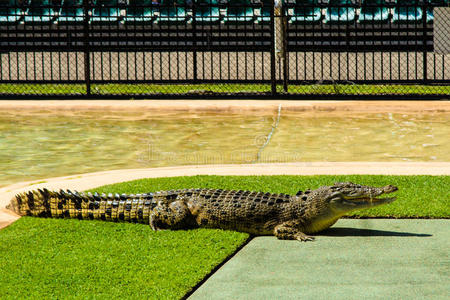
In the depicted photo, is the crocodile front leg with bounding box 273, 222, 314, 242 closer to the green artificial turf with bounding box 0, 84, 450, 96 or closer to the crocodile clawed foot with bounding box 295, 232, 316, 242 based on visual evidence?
the crocodile clawed foot with bounding box 295, 232, 316, 242

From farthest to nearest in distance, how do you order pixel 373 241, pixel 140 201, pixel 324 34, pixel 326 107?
pixel 324 34 < pixel 326 107 < pixel 140 201 < pixel 373 241

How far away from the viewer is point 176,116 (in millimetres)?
12320

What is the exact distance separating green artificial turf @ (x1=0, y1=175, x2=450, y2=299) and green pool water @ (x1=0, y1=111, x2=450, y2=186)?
2728mm

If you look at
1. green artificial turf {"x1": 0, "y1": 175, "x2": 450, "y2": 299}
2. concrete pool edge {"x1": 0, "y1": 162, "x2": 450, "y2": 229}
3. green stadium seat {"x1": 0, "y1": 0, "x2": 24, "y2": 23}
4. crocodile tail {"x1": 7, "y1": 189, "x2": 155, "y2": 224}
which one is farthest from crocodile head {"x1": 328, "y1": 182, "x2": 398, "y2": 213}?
green stadium seat {"x1": 0, "y1": 0, "x2": 24, "y2": 23}

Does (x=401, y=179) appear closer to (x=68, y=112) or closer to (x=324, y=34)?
(x=68, y=112)

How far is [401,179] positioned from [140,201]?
3.02 metres

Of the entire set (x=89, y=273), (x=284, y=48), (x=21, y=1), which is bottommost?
(x=89, y=273)

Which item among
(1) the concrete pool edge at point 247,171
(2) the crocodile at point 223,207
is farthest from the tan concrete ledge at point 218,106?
(2) the crocodile at point 223,207

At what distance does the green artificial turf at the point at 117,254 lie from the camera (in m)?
4.56

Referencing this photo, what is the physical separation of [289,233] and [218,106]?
22.0 ft

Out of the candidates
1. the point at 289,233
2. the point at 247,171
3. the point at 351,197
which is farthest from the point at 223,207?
the point at 247,171

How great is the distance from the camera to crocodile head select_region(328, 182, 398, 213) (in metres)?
5.68

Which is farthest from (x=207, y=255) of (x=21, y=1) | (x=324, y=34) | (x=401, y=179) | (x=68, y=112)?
(x=21, y=1)

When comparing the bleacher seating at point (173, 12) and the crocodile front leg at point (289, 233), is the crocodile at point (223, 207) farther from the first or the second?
the bleacher seating at point (173, 12)
